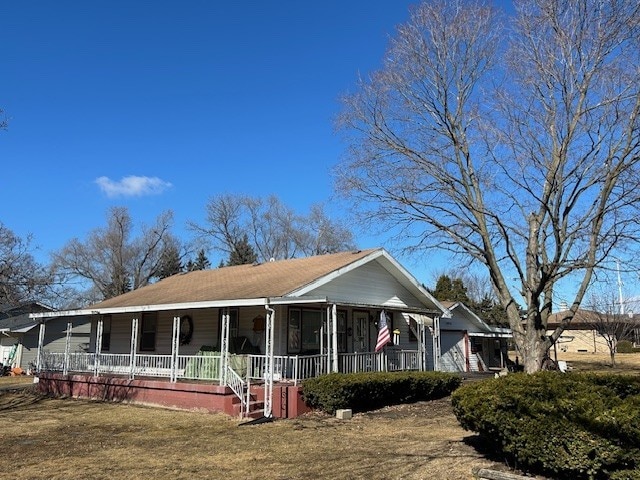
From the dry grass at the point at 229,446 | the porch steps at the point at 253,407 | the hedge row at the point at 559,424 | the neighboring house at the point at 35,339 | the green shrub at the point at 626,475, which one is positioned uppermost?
the neighboring house at the point at 35,339

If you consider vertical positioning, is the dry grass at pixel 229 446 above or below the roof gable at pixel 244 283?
below

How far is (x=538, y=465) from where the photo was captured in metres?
6.49

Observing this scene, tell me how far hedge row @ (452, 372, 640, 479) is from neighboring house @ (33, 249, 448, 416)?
21.3 feet

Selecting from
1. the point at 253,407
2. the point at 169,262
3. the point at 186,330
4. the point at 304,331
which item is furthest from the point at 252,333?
the point at 169,262

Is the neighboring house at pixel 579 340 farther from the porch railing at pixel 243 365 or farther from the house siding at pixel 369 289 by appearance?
the porch railing at pixel 243 365

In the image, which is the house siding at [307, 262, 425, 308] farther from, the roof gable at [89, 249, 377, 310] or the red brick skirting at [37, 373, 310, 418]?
the red brick skirting at [37, 373, 310, 418]

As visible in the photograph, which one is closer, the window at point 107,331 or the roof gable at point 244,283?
the roof gable at point 244,283

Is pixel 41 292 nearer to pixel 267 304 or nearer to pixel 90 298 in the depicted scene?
pixel 267 304

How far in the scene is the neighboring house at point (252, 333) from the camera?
13.7 metres

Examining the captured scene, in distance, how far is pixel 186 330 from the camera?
706 inches

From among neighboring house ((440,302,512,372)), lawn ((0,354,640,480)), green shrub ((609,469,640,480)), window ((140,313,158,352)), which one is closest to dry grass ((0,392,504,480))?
lawn ((0,354,640,480))

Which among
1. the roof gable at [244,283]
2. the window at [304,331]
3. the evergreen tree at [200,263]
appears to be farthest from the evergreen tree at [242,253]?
the window at [304,331]

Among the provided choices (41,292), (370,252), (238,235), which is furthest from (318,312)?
(238,235)

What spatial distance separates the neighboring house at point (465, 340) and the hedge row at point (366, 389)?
1174cm
